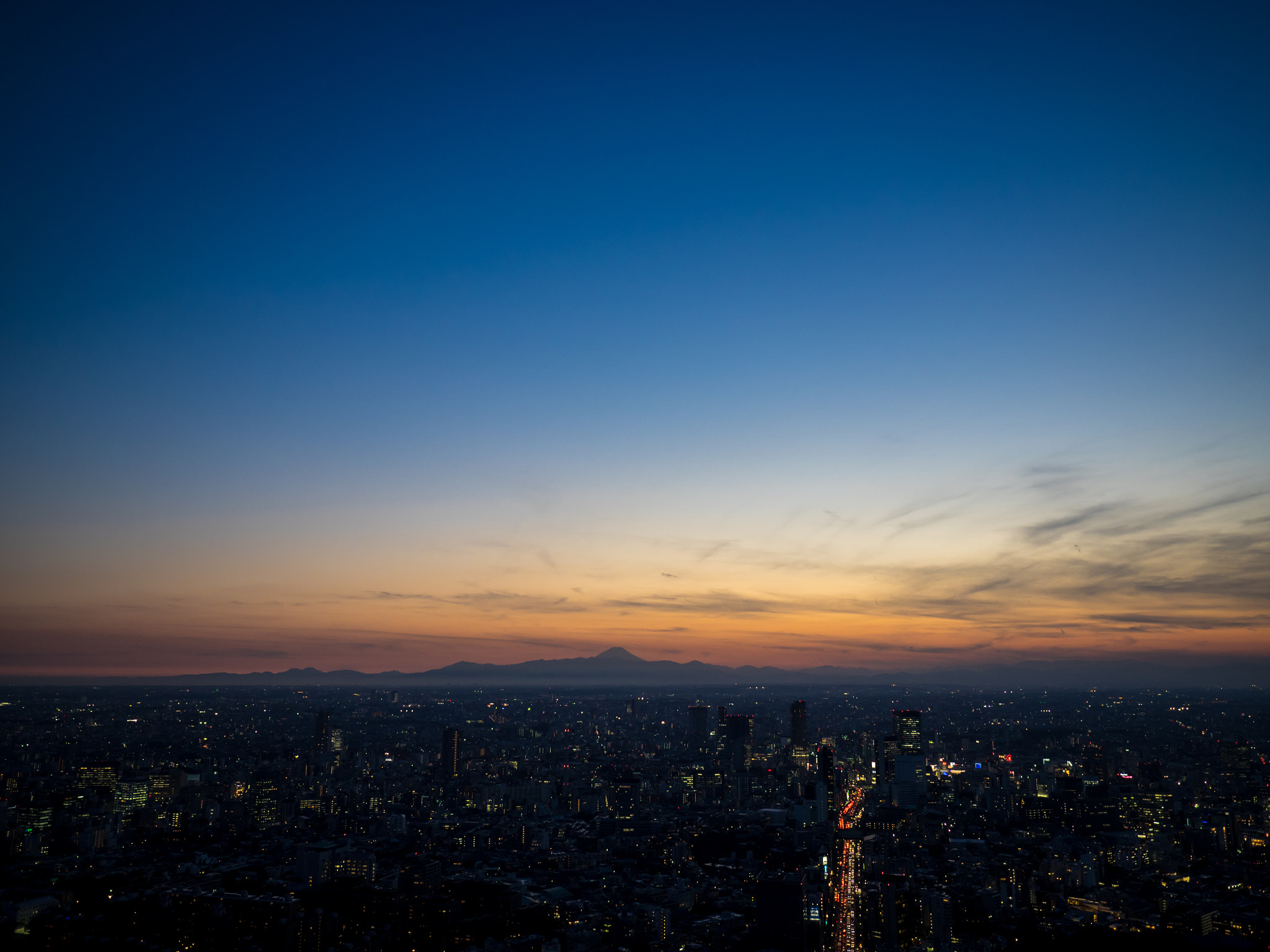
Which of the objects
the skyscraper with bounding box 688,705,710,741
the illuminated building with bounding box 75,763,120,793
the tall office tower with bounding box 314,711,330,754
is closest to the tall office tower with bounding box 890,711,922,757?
the skyscraper with bounding box 688,705,710,741

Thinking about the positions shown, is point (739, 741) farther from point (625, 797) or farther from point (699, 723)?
point (625, 797)

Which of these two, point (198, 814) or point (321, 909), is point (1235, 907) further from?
point (198, 814)

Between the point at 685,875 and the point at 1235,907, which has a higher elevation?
the point at 1235,907

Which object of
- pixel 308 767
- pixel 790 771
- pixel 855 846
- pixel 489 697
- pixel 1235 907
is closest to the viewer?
pixel 1235 907

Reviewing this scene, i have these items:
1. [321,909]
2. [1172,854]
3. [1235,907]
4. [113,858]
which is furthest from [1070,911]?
[113,858]

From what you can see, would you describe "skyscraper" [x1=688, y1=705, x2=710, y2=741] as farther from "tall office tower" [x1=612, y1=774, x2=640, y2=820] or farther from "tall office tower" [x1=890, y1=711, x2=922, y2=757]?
"tall office tower" [x1=612, y1=774, x2=640, y2=820]

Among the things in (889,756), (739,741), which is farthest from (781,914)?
(739,741)

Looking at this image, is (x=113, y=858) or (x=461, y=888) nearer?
(x=461, y=888)

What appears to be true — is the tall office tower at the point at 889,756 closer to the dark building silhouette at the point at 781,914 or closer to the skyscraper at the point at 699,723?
the skyscraper at the point at 699,723
